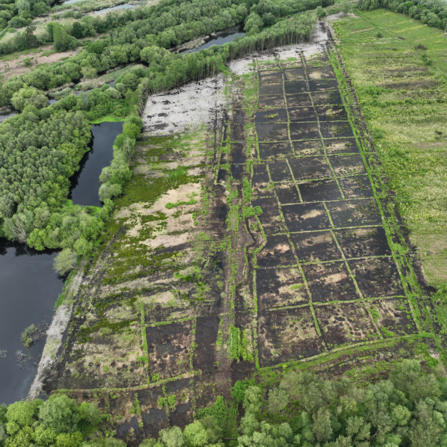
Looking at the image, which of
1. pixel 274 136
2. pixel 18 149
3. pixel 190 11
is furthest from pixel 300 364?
pixel 190 11

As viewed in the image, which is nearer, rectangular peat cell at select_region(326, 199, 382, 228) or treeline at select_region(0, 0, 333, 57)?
rectangular peat cell at select_region(326, 199, 382, 228)

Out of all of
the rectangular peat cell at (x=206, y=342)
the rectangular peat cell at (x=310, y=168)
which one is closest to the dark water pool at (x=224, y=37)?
the rectangular peat cell at (x=310, y=168)

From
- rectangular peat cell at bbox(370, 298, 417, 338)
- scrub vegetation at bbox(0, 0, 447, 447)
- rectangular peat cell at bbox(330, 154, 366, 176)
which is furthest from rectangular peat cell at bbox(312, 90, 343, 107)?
rectangular peat cell at bbox(370, 298, 417, 338)

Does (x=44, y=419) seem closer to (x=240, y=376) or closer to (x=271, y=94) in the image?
(x=240, y=376)

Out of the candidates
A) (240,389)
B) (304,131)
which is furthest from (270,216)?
(240,389)

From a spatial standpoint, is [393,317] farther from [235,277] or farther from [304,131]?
[304,131]

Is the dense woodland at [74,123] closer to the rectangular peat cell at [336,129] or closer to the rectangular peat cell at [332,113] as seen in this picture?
the rectangular peat cell at [332,113]

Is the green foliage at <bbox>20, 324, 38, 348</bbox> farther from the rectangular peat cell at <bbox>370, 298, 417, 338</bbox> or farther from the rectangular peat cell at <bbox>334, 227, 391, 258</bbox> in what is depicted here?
the rectangular peat cell at <bbox>334, 227, 391, 258</bbox>
